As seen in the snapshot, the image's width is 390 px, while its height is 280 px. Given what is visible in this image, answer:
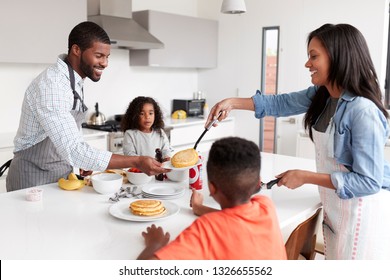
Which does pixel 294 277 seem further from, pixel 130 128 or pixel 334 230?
pixel 130 128

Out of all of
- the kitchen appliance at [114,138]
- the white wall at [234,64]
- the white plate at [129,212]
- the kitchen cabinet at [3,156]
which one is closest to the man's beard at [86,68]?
the white plate at [129,212]

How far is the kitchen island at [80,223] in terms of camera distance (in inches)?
47.6

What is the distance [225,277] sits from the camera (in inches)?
44.6

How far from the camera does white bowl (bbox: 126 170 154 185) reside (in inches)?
74.9

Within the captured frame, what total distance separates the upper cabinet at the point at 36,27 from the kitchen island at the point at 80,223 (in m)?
1.78

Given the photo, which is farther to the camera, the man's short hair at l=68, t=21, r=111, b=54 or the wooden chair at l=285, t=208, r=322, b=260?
the man's short hair at l=68, t=21, r=111, b=54

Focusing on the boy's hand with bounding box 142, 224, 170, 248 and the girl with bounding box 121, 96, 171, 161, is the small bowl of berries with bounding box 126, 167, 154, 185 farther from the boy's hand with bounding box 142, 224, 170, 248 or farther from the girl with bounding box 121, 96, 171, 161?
the girl with bounding box 121, 96, 171, 161

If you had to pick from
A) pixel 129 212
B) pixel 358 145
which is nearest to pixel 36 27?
pixel 129 212

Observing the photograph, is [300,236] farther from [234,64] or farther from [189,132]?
[234,64]

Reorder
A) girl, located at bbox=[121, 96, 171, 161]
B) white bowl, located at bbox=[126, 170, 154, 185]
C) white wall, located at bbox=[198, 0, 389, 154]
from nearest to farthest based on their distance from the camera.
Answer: white bowl, located at bbox=[126, 170, 154, 185] → girl, located at bbox=[121, 96, 171, 161] → white wall, located at bbox=[198, 0, 389, 154]

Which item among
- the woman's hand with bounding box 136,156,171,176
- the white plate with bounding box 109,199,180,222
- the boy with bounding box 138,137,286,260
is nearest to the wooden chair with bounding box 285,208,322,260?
the boy with bounding box 138,137,286,260

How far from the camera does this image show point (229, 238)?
1.10 m

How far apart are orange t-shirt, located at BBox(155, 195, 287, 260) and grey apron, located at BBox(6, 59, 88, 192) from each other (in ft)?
3.57

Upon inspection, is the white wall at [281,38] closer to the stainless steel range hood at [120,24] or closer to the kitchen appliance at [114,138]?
the stainless steel range hood at [120,24]
